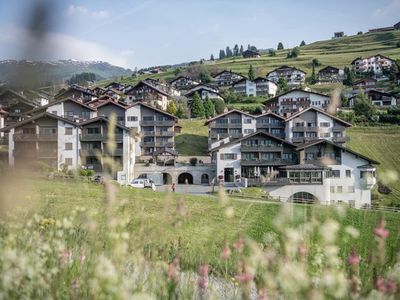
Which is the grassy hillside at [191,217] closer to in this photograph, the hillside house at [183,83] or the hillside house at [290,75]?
the hillside house at [183,83]

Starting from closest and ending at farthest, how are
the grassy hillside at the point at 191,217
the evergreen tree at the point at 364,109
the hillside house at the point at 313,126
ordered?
the grassy hillside at the point at 191,217, the hillside house at the point at 313,126, the evergreen tree at the point at 364,109

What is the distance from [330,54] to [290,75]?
40.0 m

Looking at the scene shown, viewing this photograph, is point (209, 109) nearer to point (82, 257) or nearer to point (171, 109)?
point (171, 109)

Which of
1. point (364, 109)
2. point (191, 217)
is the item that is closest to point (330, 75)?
point (364, 109)

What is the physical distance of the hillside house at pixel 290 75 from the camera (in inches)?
4294

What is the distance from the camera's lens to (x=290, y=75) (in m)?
110

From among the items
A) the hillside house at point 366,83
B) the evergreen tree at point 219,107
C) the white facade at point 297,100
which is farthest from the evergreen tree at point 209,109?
the hillside house at point 366,83

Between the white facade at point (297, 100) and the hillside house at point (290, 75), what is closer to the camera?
the white facade at point (297, 100)

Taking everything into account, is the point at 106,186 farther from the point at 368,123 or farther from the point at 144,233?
the point at 368,123

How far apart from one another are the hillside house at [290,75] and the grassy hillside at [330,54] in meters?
5.89

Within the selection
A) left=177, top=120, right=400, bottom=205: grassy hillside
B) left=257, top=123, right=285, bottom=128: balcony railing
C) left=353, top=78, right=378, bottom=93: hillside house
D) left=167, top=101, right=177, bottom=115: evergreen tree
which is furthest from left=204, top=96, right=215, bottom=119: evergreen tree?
left=353, top=78, right=378, bottom=93: hillside house

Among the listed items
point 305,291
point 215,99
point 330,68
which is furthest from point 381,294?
point 330,68

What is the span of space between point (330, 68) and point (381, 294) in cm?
11204

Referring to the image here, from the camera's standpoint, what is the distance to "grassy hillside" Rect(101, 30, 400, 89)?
126 metres
